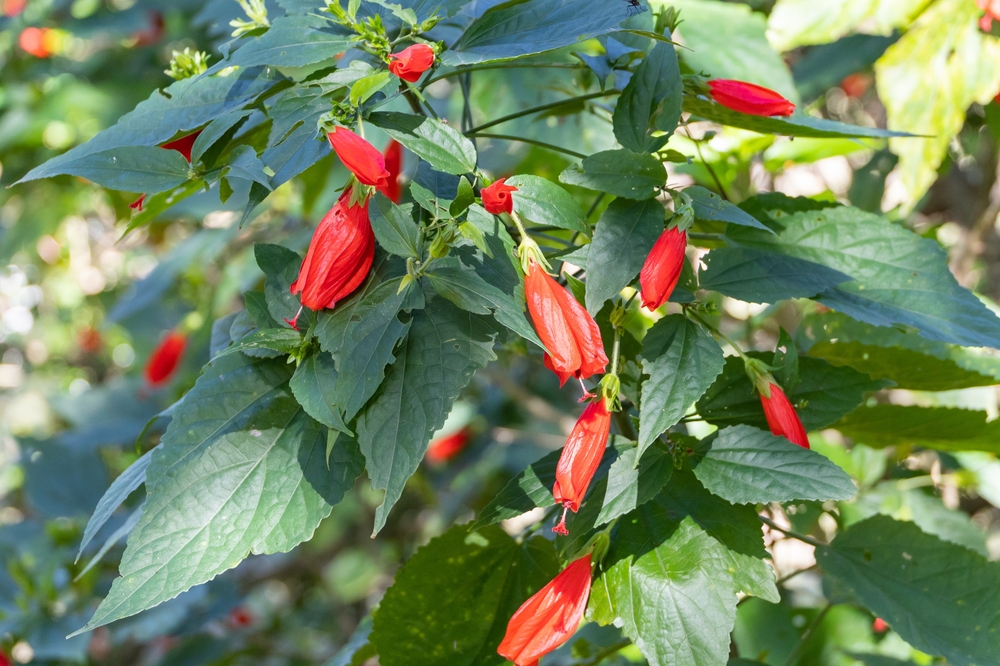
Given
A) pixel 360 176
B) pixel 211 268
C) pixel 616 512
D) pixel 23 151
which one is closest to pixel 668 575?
pixel 616 512

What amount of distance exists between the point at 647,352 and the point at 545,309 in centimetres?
8

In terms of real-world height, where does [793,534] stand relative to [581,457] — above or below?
below

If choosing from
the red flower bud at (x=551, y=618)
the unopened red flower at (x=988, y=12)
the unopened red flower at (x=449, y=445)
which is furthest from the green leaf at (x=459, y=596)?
the unopened red flower at (x=449, y=445)

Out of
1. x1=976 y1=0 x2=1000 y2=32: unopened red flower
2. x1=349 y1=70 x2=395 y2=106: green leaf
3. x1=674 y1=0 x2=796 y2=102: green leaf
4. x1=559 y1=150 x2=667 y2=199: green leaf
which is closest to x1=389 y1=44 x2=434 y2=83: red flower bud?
x1=349 y1=70 x2=395 y2=106: green leaf

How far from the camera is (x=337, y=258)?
0.55 meters

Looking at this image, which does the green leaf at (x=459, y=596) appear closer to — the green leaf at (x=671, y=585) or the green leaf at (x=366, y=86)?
the green leaf at (x=671, y=585)

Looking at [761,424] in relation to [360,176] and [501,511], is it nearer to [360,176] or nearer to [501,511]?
[501,511]

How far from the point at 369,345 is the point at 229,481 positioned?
0.49ft

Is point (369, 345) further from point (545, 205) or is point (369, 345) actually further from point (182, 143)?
point (182, 143)

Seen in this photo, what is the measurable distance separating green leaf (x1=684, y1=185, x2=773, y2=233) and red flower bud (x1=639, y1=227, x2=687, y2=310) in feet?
0.11

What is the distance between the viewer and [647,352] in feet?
1.82

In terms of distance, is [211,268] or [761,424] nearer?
[761,424]

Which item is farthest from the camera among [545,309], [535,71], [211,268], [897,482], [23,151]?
[211,268]

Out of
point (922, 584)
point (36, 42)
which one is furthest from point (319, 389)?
point (36, 42)
